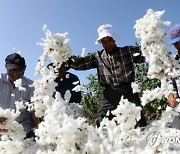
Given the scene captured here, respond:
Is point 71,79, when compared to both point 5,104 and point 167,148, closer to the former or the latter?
point 5,104

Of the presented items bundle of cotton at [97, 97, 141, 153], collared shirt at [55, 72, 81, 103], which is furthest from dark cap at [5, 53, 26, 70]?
bundle of cotton at [97, 97, 141, 153]

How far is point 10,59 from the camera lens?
381 centimetres

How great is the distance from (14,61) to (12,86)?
1.34 ft

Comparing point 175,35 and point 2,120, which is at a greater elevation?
point 175,35

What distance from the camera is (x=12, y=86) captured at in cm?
409

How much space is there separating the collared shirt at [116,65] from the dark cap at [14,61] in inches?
24.4

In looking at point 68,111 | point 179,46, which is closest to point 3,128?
point 68,111

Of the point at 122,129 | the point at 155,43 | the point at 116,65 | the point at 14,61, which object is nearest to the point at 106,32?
the point at 116,65

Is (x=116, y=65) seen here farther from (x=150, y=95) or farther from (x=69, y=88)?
(x=150, y=95)

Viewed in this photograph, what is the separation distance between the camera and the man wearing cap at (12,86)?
382cm

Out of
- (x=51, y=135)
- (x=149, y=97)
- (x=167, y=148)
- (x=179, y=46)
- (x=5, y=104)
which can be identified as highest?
(x=179, y=46)

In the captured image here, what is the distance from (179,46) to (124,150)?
5.60 feet

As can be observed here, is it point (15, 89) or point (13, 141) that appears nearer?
point (13, 141)

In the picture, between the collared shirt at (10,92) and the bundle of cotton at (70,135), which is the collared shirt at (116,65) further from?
the bundle of cotton at (70,135)
